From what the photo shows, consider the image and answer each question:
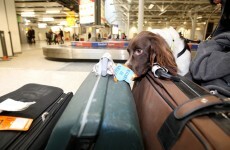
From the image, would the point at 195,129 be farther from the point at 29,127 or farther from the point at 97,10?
the point at 97,10

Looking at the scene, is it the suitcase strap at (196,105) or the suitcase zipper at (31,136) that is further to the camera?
the suitcase zipper at (31,136)

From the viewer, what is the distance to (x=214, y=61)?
0.85 meters

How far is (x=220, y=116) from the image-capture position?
43cm

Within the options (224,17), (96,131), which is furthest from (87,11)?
(96,131)

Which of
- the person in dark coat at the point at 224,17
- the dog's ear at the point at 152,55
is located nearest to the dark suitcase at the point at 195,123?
the dog's ear at the point at 152,55

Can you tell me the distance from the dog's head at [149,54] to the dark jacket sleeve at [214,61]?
15 cm

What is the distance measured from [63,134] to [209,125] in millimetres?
402

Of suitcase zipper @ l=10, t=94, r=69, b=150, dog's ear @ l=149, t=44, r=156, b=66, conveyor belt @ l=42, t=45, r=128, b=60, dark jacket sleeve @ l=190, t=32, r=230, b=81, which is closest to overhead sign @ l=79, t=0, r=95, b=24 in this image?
conveyor belt @ l=42, t=45, r=128, b=60

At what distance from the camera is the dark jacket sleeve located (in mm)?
807

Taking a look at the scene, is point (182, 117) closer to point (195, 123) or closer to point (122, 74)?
point (195, 123)

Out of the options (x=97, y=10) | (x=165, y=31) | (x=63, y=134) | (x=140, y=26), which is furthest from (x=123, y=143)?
(x=97, y=10)

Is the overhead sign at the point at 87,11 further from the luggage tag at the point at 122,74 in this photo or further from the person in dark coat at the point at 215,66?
the person in dark coat at the point at 215,66

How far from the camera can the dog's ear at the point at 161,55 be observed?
980 millimetres

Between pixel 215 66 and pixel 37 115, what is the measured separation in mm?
1002
